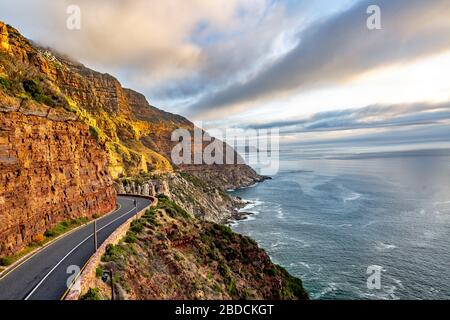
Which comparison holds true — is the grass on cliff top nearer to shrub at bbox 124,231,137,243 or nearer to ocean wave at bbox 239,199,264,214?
shrub at bbox 124,231,137,243

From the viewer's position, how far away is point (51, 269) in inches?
796

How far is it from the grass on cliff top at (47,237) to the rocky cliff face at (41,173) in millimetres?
398

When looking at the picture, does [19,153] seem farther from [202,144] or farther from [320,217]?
[202,144]

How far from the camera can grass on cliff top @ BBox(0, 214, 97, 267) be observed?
21106 millimetres

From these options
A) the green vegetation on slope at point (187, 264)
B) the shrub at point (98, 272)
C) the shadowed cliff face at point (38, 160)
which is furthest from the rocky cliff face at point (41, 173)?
the shrub at point (98, 272)

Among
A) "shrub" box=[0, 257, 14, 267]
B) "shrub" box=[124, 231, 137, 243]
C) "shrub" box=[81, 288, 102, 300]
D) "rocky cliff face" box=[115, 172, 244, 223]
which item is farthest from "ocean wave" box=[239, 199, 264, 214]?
"shrub" box=[81, 288, 102, 300]

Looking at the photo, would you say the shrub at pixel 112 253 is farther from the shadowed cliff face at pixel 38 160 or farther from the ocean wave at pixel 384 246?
the ocean wave at pixel 384 246

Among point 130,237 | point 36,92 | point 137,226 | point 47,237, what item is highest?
point 36,92

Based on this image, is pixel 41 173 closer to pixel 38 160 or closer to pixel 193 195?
pixel 38 160

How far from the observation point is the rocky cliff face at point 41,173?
22.3 metres

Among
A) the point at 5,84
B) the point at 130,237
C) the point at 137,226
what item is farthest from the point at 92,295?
the point at 5,84

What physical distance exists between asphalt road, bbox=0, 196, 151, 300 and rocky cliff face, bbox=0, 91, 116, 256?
91.4 inches

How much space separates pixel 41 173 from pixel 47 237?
615cm

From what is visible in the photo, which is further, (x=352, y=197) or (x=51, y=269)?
(x=352, y=197)
